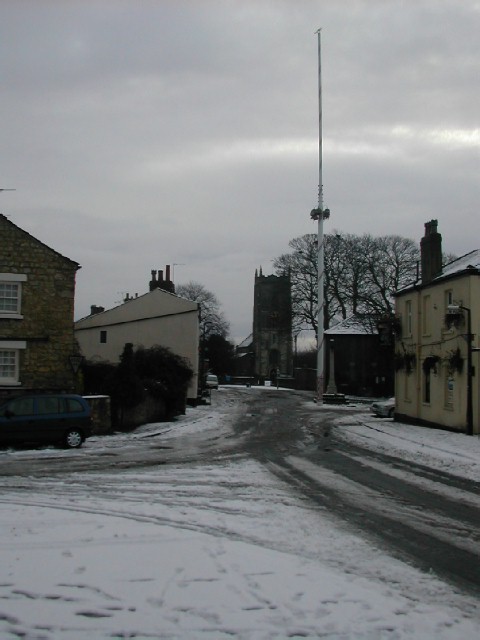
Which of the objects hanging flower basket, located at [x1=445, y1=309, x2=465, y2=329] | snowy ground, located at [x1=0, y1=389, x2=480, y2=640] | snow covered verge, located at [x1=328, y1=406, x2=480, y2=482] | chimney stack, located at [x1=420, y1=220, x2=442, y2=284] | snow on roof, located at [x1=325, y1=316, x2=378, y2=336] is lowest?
snow covered verge, located at [x1=328, y1=406, x2=480, y2=482]

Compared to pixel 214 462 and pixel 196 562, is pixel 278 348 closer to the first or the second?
pixel 214 462

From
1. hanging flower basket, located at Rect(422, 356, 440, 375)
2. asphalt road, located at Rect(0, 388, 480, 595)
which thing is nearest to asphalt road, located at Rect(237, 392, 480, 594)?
asphalt road, located at Rect(0, 388, 480, 595)

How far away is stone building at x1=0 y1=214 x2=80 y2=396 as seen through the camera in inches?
1008

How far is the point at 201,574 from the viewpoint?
6.54 meters

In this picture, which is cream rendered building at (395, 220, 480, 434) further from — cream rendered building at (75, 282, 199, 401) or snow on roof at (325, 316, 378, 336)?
snow on roof at (325, 316, 378, 336)

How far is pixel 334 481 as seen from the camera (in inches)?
532

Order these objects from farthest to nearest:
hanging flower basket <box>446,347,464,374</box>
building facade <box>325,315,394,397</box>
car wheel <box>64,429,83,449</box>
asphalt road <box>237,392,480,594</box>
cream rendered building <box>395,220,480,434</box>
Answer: building facade <box>325,315,394,397</box>, hanging flower basket <box>446,347,464,374</box>, cream rendered building <box>395,220,480,434</box>, car wheel <box>64,429,83,449</box>, asphalt road <box>237,392,480,594</box>

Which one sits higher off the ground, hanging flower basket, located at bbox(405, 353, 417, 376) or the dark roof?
A: the dark roof

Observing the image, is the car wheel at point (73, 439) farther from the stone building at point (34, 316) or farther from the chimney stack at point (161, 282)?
the chimney stack at point (161, 282)

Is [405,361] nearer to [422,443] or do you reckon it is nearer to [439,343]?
[439,343]

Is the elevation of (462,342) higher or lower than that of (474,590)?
higher

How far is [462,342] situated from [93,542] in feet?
65.0

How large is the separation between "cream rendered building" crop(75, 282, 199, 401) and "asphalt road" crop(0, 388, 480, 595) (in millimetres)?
15634

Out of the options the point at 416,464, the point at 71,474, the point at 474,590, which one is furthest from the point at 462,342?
the point at 474,590
